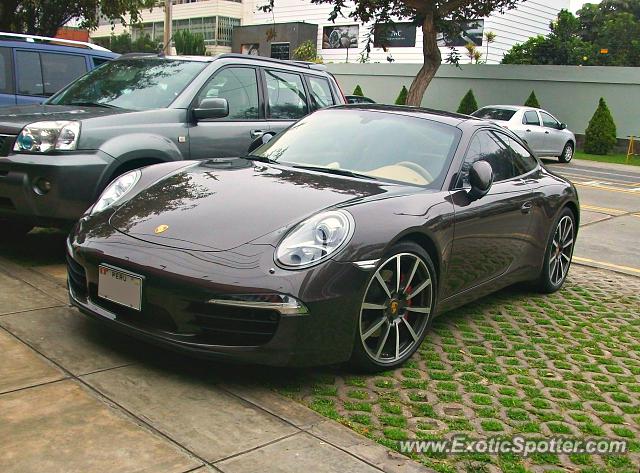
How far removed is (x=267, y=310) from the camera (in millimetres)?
3305

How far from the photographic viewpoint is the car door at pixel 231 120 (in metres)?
5.99

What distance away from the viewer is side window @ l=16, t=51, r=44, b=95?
8.52 m

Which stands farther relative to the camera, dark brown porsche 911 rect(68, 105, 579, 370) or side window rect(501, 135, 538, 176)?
side window rect(501, 135, 538, 176)

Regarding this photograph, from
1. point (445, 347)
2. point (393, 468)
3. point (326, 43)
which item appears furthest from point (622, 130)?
point (326, 43)

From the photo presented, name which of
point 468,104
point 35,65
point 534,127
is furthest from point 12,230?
point 468,104

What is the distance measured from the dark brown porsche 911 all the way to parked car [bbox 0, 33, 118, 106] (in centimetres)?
480

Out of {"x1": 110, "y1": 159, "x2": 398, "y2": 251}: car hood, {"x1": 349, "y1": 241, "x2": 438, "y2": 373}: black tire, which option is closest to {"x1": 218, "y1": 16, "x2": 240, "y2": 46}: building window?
{"x1": 110, "y1": 159, "x2": 398, "y2": 251}: car hood

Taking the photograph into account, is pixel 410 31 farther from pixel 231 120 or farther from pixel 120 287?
pixel 120 287

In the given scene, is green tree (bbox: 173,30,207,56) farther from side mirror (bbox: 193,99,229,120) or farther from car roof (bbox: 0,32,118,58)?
side mirror (bbox: 193,99,229,120)

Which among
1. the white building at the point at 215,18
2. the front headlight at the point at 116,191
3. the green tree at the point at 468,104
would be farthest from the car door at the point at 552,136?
the white building at the point at 215,18

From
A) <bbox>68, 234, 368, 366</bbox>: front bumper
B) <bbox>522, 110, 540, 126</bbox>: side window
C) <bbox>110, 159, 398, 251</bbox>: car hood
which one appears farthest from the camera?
<bbox>522, 110, 540, 126</bbox>: side window

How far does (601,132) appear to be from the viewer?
82.5ft

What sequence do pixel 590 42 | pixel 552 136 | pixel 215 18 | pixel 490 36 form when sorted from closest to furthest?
1. pixel 552 136
2. pixel 490 36
3. pixel 590 42
4. pixel 215 18

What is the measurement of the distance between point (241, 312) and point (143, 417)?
0.64m
